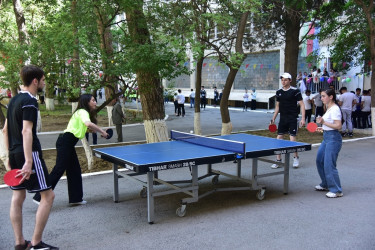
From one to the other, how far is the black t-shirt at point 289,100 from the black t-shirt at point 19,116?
5846mm

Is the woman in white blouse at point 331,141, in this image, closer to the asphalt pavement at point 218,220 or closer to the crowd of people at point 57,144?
the crowd of people at point 57,144

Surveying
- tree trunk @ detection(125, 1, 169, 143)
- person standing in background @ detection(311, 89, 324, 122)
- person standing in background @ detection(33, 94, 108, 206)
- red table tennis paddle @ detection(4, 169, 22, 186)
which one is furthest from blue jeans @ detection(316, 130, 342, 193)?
person standing in background @ detection(311, 89, 324, 122)

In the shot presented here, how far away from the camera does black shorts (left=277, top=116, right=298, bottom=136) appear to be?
28.7ft

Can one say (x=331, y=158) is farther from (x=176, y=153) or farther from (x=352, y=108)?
(x=352, y=108)

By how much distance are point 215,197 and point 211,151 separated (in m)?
1.10

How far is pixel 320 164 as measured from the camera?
6.90 meters

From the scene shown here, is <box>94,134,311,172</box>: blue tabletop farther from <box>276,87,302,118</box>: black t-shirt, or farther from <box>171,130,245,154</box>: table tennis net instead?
<box>276,87,302,118</box>: black t-shirt

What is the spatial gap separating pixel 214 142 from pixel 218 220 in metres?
1.47

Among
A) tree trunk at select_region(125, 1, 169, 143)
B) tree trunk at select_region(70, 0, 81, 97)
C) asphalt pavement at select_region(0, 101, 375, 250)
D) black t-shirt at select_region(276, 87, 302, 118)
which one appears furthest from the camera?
tree trunk at select_region(125, 1, 169, 143)

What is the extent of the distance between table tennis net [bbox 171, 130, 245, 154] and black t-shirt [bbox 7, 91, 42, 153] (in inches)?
115

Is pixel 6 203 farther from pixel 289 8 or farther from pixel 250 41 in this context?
pixel 250 41

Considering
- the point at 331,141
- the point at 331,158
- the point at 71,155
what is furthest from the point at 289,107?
the point at 71,155

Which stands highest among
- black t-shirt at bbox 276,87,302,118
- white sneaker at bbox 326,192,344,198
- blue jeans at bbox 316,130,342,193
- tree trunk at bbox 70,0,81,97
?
tree trunk at bbox 70,0,81,97

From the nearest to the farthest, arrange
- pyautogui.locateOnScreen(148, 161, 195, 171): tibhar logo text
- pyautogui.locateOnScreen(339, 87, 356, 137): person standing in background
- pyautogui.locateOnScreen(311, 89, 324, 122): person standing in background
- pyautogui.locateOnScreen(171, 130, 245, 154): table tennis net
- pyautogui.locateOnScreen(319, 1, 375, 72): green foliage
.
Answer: pyautogui.locateOnScreen(148, 161, 195, 171): tibhar logo text < pyautogui.locateOnScreen(171, 130, 245, 154): table tennis net < pyautogui.locateOnScreen(339, 87, 356, 137): person standing in background < pyautogui.locateOnScreen(319, 1, 375, 72): green foliage < pyautogui.locateOnScreen(311, 89, 324, 122): person standing in background
